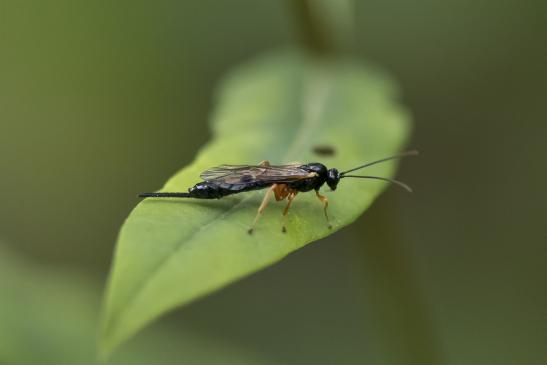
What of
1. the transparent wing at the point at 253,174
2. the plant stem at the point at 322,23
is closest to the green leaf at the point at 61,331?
the transparent wing at the point at 253,174

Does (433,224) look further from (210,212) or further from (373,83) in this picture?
(210,212)

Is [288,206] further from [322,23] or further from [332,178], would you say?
[322,23]

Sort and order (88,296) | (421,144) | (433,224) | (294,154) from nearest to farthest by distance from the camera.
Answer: (294,154), (88,296), (433,224), (421,144)

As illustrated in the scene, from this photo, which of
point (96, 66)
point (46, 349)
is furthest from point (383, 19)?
point (46, 349)

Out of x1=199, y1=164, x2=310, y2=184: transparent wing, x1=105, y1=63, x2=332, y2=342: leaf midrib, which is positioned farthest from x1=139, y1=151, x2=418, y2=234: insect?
x1=105, y1=63, x2=332, y2=342: leaf midrib

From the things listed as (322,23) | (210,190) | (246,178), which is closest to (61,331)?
(246,178)

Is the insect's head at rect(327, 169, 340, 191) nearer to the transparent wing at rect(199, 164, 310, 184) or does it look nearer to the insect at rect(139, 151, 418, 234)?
the insect at rect(139, 151, 418, 234)
